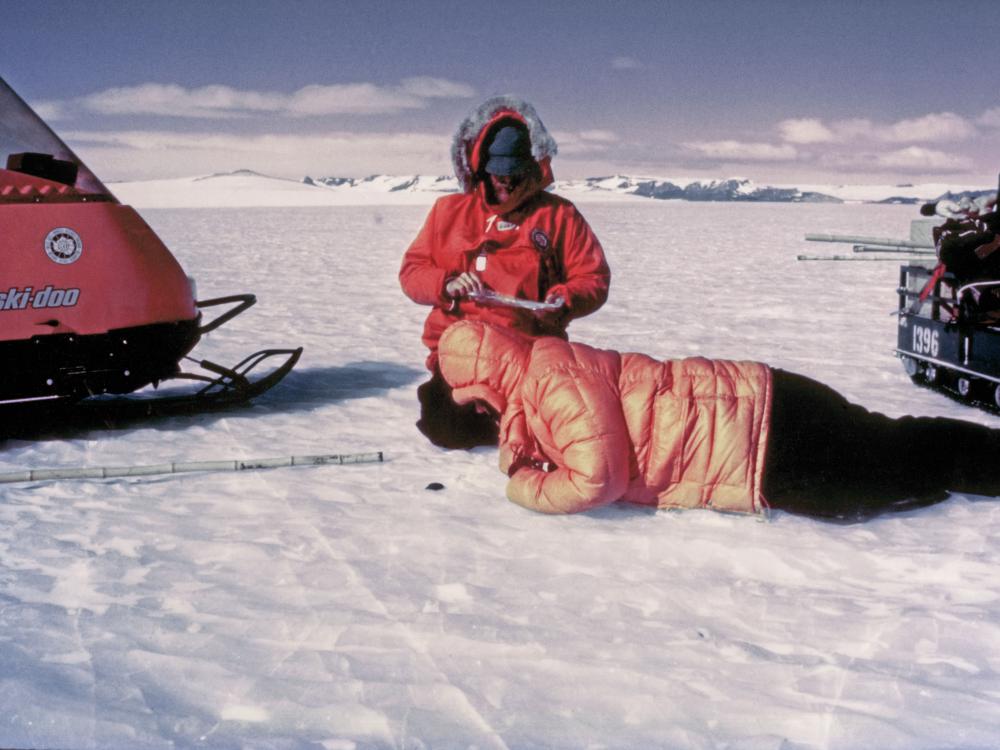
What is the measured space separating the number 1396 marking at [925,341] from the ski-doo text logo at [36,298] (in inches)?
138

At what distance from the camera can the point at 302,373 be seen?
15.4 ft

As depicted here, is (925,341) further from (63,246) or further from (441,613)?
(63,246)

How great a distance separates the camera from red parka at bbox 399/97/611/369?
126 inches

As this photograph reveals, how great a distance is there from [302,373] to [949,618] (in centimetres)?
344

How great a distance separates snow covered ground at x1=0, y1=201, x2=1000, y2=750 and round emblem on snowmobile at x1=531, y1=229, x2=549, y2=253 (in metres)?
0.76

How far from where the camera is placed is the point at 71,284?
3.03 m

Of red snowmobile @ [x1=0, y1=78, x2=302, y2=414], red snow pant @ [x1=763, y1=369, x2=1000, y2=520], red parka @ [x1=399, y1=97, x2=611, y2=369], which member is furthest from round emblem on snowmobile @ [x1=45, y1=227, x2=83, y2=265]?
red snow pant @ [x1=763, y1=369, x2=1000, y2=520]

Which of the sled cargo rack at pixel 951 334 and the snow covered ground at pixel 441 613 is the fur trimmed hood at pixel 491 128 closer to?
the snow covered ground at pixel 441 613

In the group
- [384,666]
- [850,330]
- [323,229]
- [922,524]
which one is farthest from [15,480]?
[323,229]

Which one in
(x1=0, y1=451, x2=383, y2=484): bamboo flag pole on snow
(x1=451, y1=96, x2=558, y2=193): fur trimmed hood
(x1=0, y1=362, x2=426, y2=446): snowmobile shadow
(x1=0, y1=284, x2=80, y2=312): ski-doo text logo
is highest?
(x1=451, y1=96, x2=558, y2=193): fur trimmed hood

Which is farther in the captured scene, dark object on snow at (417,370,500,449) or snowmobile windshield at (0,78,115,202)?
dark object on snow at (417,370,500,449)

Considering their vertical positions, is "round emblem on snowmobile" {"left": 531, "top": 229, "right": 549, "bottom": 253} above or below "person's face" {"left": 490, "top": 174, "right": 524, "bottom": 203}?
below

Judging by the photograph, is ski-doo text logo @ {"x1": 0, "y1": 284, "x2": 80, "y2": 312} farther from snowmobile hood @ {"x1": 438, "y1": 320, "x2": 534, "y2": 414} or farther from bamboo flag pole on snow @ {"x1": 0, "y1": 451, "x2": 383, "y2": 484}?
snowmobile hood @ {"x1": 438, "y1": 320, "x2": 534, "y2": 414}

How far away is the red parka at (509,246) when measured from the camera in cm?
319
